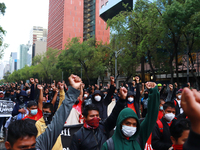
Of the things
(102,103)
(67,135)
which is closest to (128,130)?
(67,135)

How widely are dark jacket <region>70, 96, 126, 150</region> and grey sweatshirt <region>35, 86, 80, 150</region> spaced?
1.85ft

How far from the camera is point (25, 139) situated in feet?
5.26

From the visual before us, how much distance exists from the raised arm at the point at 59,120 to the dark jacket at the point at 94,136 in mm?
565

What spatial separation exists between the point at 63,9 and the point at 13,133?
9092 centimetres

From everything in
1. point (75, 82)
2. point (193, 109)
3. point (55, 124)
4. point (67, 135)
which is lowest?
point (67, 135)

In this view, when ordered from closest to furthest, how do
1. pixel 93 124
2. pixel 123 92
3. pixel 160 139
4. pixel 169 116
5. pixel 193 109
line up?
pixel 193 109, pixel 123 92, pixel 93 124, pixel 160 139, pixel 169 116

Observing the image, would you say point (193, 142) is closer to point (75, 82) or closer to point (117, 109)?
point (75, 82)

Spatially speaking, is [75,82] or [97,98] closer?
[75,82]

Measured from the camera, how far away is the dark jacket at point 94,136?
8.09ft

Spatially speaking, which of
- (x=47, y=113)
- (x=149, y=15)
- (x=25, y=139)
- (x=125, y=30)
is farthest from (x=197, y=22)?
(x=25, y=139)

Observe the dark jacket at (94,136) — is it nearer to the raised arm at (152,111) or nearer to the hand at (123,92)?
the hand at (123,92)

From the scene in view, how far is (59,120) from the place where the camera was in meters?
1.93

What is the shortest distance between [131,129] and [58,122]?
0.81 meters

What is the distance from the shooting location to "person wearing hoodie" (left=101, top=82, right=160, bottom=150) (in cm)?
212
